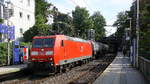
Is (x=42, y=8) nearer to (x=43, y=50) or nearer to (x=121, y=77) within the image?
(x=43, y=50)

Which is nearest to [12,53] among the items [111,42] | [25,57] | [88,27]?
[25,57]

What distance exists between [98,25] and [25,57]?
7375 cm

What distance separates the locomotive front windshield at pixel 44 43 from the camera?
17.5m

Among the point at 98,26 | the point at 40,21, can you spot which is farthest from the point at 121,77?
the point at 98,26

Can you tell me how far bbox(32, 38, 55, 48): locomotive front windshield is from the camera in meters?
17.5

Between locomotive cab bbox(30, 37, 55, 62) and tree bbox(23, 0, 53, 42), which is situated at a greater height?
tree bbox(23, 0, 53, 42)

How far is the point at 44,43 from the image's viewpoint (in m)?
17.8

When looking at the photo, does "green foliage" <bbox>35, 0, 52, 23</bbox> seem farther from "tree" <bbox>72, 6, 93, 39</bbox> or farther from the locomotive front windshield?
the locomotive front windshield

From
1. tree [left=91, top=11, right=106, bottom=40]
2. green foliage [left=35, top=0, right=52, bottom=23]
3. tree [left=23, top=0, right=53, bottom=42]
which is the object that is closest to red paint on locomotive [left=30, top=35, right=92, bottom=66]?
tree [left=23, top=0, right=53, bottom=42]

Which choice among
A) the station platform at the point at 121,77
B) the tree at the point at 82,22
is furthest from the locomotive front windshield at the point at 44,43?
the tree at the point at 82,22

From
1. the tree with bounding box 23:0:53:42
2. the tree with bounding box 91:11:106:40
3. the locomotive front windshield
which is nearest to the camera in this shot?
the locomotive front windshield

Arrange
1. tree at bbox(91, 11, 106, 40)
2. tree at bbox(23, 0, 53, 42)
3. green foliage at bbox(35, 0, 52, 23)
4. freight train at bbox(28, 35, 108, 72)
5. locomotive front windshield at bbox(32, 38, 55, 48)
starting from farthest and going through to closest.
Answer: tree at bbox(91, 11, 106, 40) < green foliage at bbox(35, 0, 52, 23) < tree at bbox(23, 0, 53, 42) < locomotive front windshield at bbox(32, 38, 55, 48) < freight train at bbox(28, 35, 108, 72)

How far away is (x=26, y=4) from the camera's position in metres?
38.4

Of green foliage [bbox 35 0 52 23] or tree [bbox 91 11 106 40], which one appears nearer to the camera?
green foliage [bbox 35 0 52 23]
